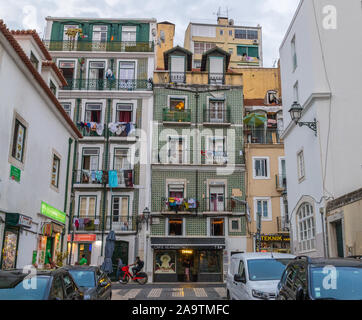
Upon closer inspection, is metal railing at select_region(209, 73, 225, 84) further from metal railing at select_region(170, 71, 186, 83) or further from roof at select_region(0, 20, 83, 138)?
roof at select_region(0, 20, 83, 138)

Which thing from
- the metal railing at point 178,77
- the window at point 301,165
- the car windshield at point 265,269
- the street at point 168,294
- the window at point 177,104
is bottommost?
the street at point 168,294

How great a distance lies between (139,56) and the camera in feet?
113

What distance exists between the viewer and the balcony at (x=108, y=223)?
99.2 ft

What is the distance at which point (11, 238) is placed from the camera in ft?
44.8

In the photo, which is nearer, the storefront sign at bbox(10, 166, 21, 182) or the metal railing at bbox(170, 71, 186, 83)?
the storefront sign at bbox(10, 166, 21, 182)

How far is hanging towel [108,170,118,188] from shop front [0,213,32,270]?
16187 mm

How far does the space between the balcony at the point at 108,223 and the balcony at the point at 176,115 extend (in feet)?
27.3

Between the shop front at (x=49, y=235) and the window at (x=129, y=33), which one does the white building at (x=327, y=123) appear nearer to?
the shop front at (x=49, y=235)

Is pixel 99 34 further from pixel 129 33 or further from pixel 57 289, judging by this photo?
pixel 57 289

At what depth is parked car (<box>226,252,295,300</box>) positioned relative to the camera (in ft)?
32.8

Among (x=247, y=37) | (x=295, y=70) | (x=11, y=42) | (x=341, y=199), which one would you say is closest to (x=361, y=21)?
(x=295, y=70)

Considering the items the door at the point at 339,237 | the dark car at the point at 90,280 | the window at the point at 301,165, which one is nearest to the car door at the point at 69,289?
the dark car at the point at 90,280

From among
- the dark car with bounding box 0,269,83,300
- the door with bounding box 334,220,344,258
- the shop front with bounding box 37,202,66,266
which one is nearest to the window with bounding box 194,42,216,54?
the shop front with bounding box 37,202,66,266

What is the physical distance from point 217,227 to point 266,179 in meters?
5.62
